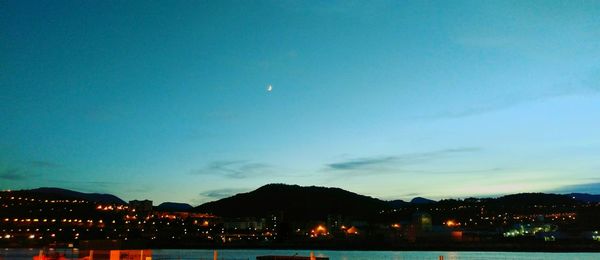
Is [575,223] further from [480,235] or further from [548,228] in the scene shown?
[480,235]

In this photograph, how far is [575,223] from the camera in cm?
17588

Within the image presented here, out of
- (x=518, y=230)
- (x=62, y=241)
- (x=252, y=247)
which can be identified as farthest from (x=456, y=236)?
(x=62, y=241)

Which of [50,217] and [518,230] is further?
[50,217]

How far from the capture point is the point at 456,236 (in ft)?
452

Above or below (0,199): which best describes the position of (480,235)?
below

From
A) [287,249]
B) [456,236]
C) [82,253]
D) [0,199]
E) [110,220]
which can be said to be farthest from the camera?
[110,220]

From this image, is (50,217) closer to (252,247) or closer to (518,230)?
(252,247)

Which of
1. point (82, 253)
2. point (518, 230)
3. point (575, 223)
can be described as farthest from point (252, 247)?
point (82, 253)

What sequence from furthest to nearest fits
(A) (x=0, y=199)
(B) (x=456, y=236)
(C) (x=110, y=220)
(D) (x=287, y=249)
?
(C) (x=110, y=220) < (A) (x=0, y=199) < (D) (x=287, y=249) < (B) (x=456, y=236)

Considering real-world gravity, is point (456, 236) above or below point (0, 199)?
below

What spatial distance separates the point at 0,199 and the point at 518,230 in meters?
149

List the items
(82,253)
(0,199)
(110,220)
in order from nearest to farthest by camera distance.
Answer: (82,253) → (0,199) → (110,220)

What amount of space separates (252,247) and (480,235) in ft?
200

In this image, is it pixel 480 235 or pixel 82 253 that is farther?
pixel 480 235
